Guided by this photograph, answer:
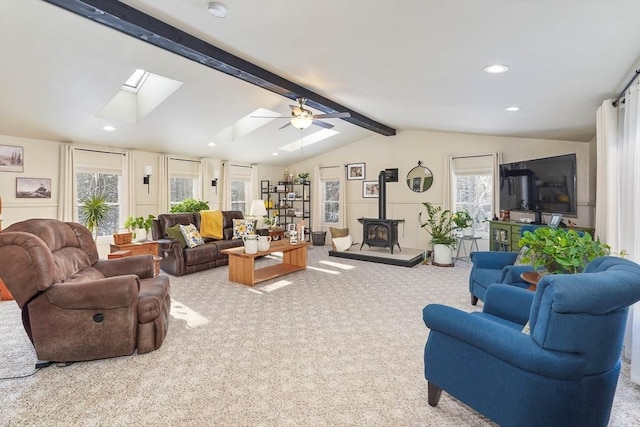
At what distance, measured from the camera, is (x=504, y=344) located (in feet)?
5.00

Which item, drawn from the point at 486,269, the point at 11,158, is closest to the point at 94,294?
the point at 486,269

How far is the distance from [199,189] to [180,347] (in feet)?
16.6

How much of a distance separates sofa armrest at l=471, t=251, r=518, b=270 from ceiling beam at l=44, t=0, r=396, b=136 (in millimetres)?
3025

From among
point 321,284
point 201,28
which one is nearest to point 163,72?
point 201,28

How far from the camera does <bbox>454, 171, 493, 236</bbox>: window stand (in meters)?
6.40

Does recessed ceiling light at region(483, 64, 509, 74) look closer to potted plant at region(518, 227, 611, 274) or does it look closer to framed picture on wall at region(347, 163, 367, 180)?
potted plant at region(518, 227, 611, 274)

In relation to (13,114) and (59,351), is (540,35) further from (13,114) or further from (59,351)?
(13,114)

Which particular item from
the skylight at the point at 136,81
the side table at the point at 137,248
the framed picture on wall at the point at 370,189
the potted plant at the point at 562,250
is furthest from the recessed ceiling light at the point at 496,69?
the framed picture on wall at the point at 370,189

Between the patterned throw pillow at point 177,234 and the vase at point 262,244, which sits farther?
the patterned throw pillow at point 177,234

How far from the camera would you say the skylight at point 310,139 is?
7441 millimetres

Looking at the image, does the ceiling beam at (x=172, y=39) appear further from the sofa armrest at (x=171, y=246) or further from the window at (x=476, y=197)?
the window at (x=476, y=197)

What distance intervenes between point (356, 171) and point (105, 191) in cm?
543

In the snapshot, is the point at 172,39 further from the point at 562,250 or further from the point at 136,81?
the point at 562,250

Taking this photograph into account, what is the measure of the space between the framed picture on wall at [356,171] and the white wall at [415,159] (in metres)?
0.10
